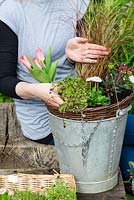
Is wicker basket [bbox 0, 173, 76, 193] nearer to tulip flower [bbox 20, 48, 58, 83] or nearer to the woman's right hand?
the woman's right hand

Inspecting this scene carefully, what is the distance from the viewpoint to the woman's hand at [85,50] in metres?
2.67

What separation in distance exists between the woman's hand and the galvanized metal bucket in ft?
0.94

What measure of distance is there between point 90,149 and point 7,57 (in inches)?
27.3

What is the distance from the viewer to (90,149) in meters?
2.70

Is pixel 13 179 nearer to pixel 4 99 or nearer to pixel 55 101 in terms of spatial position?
pixel 55 101

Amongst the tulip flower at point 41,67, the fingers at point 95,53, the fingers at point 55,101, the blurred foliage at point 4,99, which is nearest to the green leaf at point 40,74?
the tulip flower at point 41,67

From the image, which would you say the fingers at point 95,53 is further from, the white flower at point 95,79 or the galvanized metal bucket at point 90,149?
the galvanized metal bucket at point 90,149

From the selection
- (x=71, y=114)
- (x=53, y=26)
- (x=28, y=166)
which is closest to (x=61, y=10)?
(x=53, y=26)

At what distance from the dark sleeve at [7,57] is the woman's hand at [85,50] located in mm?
346

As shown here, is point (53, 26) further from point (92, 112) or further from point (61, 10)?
point (92, 112)

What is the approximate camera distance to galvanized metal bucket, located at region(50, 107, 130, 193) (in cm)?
265

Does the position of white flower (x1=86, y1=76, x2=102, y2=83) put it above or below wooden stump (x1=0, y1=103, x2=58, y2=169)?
above

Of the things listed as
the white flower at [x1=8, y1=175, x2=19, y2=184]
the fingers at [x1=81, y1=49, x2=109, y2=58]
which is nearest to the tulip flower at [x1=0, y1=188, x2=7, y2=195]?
the white flower at [x1=8, y1=175, x2=19, y2=184]

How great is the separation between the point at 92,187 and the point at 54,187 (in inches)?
9.7
